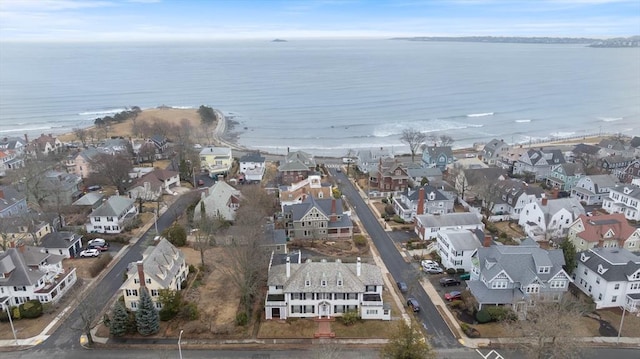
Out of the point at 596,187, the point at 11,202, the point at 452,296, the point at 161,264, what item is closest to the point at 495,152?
→ the point at 596,187

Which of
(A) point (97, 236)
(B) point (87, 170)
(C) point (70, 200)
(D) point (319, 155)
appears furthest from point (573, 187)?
(B) point (87, 170)

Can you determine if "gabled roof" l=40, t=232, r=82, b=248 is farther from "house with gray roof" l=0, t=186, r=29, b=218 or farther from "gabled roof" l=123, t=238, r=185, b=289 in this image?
"gabled roof" l=123, t=238, r=185, b=289

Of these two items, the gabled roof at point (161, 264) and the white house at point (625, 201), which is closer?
the gabled roof at point (161, 264)

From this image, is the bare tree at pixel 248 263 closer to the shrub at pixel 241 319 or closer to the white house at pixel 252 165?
the shrub at pixel 241 319

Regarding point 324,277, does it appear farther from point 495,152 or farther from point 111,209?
point 495,152

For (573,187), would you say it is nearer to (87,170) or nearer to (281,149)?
(281,149)

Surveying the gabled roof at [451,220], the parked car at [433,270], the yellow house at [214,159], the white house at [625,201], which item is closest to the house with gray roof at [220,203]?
the yellow house at [214,159]

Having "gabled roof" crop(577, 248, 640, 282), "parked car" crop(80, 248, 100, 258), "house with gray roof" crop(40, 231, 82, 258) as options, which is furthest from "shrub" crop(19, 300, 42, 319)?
"gabled roof" crop(577, 248, 640, 282)
